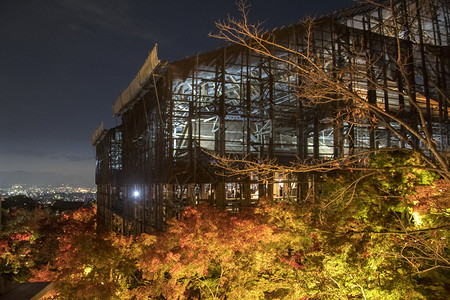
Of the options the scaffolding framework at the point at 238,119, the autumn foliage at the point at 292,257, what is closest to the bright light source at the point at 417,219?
the autumn foliage at the point at 292,257

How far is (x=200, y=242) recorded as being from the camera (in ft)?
42.3

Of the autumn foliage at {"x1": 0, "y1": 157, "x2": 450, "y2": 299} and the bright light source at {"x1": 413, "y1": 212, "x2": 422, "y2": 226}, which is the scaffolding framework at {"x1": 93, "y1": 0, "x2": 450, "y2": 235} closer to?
the autumn foliage at {"x1": 0, "y1": 157, "x2": 450, "y2": 299}

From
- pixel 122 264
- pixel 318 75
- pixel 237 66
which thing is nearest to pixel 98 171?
pixel 237 66

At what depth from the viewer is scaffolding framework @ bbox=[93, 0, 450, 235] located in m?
22.2

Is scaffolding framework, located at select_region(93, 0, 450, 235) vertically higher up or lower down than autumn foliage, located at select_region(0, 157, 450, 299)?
higher up

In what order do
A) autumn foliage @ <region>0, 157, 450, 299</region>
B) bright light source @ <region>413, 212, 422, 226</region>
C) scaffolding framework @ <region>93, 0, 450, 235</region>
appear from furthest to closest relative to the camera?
scaffolding framework @ <region>93, 0, 450, 235</region> → bright light source @ <region>413, 212, 422, 226</region> → autumn foliage @ <region>0, 157, 450, 299</region>

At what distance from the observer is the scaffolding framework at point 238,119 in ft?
72.7

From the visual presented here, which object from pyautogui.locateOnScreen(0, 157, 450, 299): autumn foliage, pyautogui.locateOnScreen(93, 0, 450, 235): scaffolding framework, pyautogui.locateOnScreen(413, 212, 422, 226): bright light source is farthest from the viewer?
pyautogui.locateOnScreen(93, 0, 450, 235): scaffolding framework

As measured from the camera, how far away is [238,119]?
26.2m

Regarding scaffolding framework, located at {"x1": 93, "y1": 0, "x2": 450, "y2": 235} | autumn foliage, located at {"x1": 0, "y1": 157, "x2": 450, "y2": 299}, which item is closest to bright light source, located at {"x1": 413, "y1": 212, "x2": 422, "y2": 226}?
autumn foliage, located at {"x1": 0, "y1": 157, "x2": 450, "y2": 299}

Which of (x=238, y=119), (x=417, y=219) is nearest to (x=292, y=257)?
(x=417, y=219)

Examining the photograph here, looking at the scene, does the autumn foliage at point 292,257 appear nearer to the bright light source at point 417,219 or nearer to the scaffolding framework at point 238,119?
the bright light source at point 417,219

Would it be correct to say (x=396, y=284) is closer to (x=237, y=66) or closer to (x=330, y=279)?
(x=330, y=279)

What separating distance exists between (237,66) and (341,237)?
1618 centimetres
